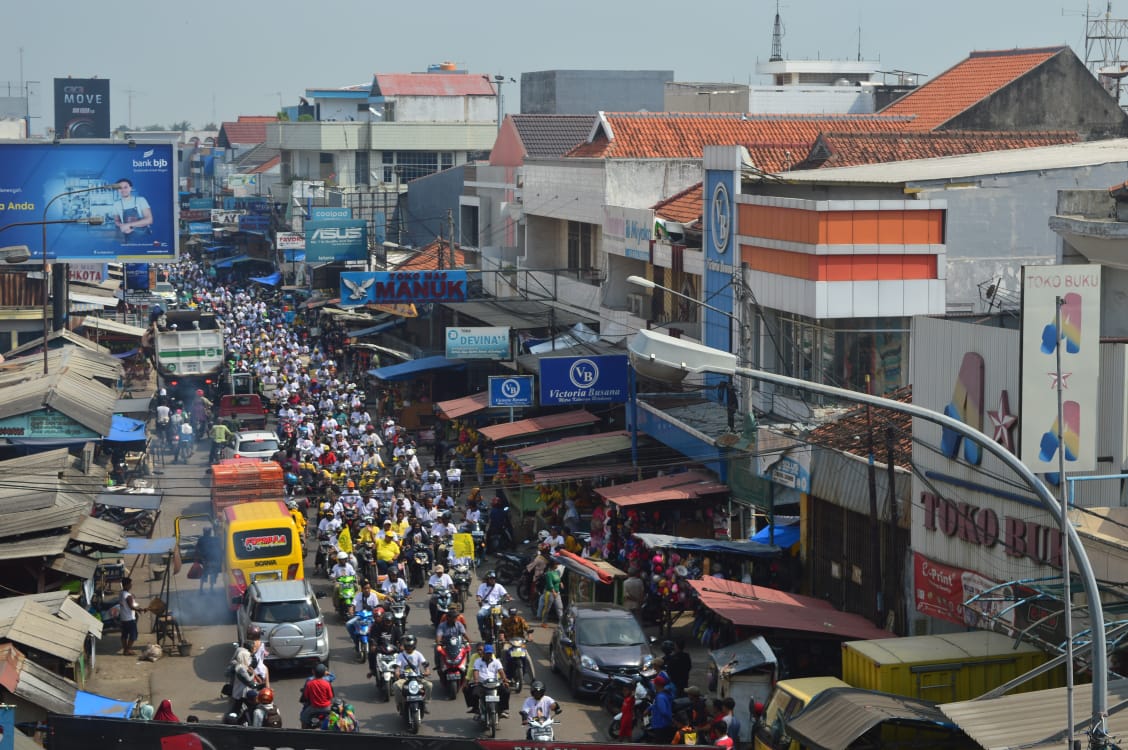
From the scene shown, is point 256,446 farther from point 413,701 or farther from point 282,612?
point 413,701

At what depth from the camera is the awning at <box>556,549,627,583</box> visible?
2247 centimetres

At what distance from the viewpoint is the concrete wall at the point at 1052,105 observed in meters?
37.1

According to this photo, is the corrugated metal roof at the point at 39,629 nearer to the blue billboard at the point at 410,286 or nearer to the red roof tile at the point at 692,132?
the blue billboard at the point at 410,286

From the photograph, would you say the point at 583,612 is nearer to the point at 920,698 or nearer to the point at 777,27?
the point at 920,698

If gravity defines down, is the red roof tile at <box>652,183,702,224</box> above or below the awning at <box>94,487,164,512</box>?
above

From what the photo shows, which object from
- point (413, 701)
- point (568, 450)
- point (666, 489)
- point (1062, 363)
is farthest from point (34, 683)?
point (568, 450)

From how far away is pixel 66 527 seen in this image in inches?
868

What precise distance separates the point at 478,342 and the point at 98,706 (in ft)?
65.4

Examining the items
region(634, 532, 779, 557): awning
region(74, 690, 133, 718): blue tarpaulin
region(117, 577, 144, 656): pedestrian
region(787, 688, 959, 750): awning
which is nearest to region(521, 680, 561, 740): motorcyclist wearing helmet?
region(787, 688, 959, 750): awning

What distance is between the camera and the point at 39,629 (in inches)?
707

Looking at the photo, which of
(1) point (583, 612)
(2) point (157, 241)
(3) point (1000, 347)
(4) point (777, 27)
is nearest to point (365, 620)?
(1) point (583, 612)

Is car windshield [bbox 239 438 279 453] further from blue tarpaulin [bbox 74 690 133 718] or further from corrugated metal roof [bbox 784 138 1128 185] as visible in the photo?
blue tarpaulin [bbox 74 690 133 718]

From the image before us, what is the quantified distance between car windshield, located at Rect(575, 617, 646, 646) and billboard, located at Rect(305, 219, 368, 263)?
125ft

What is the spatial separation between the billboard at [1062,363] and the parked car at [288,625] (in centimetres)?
986
